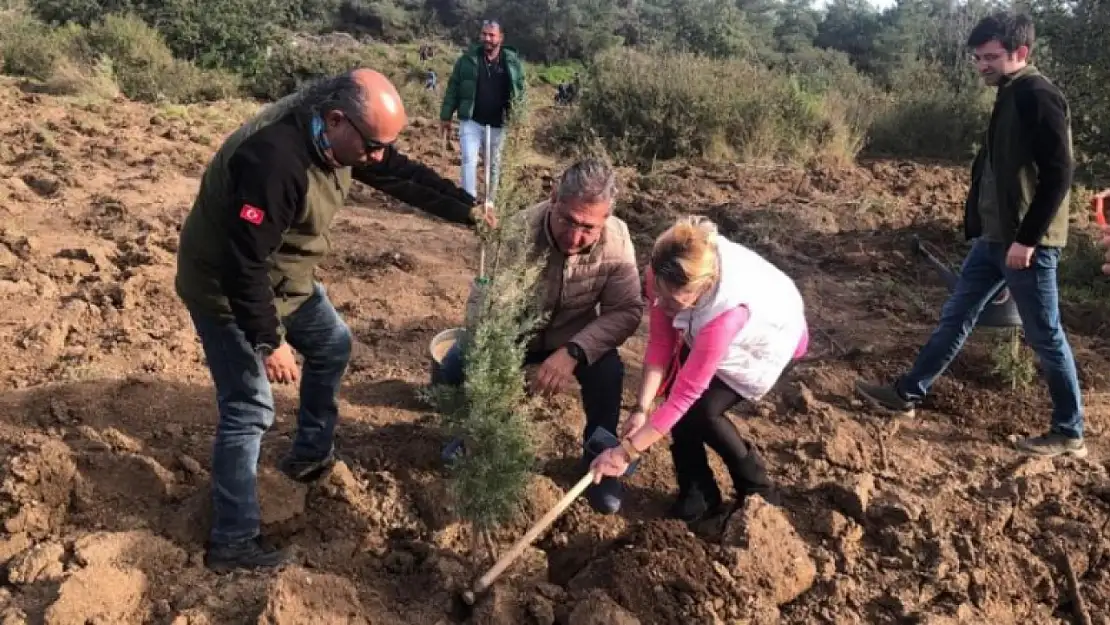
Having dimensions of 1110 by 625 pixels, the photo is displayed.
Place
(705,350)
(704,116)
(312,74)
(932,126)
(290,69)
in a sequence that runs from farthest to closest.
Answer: (312,74)
(290,69)
(932,126)
(704,116)
(705,350)

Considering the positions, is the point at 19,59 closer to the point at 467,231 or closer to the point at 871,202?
the point at 467,231

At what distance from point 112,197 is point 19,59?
9007 millimetres

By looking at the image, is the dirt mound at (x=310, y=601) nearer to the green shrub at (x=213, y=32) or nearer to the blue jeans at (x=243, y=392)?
the blue jeans at (x=243, y=392)

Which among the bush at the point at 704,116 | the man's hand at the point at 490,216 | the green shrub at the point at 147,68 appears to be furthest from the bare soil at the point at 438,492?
the green shrub at the point at 147,68

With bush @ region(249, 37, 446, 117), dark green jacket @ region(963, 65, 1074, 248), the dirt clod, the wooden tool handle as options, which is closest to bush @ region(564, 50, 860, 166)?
bush @ region(249, 37, 446, 117)

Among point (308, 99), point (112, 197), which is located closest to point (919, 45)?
point (112, 197)

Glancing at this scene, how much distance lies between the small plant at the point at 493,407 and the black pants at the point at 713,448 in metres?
0.72

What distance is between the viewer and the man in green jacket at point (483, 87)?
25.1 ft

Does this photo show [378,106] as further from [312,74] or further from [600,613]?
[312,74]

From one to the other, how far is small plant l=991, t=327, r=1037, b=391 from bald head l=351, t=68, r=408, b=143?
393 cm

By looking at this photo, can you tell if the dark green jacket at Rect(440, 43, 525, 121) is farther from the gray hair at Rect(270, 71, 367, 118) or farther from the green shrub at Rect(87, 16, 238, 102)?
the green shrub at Rect(87, 16, 238, 102)

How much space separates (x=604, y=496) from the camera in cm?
348

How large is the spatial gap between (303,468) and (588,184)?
1639 millimetres

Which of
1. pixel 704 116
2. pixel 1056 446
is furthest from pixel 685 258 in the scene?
pixel 704 116
